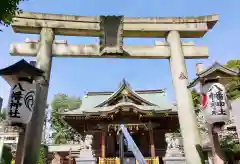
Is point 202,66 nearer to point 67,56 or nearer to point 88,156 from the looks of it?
point 67,56

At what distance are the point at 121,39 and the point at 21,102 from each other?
10.9 feet

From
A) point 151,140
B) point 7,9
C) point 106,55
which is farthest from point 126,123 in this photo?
point 7,9

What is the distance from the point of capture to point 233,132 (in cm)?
1897

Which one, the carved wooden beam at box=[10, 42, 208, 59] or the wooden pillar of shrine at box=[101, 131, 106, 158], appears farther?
the wooden pillar of shrine at box=[101, 131, 106, 158]

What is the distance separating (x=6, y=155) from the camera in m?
18.9

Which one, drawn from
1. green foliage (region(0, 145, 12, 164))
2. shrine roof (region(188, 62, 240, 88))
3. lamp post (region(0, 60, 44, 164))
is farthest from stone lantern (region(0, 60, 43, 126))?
green foliage (region(0, 145, 12, 164))

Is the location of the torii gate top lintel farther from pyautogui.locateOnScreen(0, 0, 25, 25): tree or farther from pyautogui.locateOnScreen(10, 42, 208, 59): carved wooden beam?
pyautogui.locateOnScreen(0, 0, 25, 25): tree

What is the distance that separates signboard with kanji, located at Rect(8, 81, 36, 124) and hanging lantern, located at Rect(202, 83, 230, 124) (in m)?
3.99

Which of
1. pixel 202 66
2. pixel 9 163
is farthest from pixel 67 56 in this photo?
pixel 9 163

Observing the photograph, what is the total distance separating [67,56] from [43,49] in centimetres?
70

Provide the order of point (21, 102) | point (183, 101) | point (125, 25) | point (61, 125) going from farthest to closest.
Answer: point (61, 125) → point (125, 25) → point (183, 101) → point (21, 102)

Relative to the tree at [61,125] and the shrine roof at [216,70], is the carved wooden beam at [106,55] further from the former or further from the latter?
the tree at [61,125]

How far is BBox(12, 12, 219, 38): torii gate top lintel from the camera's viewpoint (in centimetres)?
670

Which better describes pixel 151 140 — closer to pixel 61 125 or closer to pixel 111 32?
pixel 111 32
